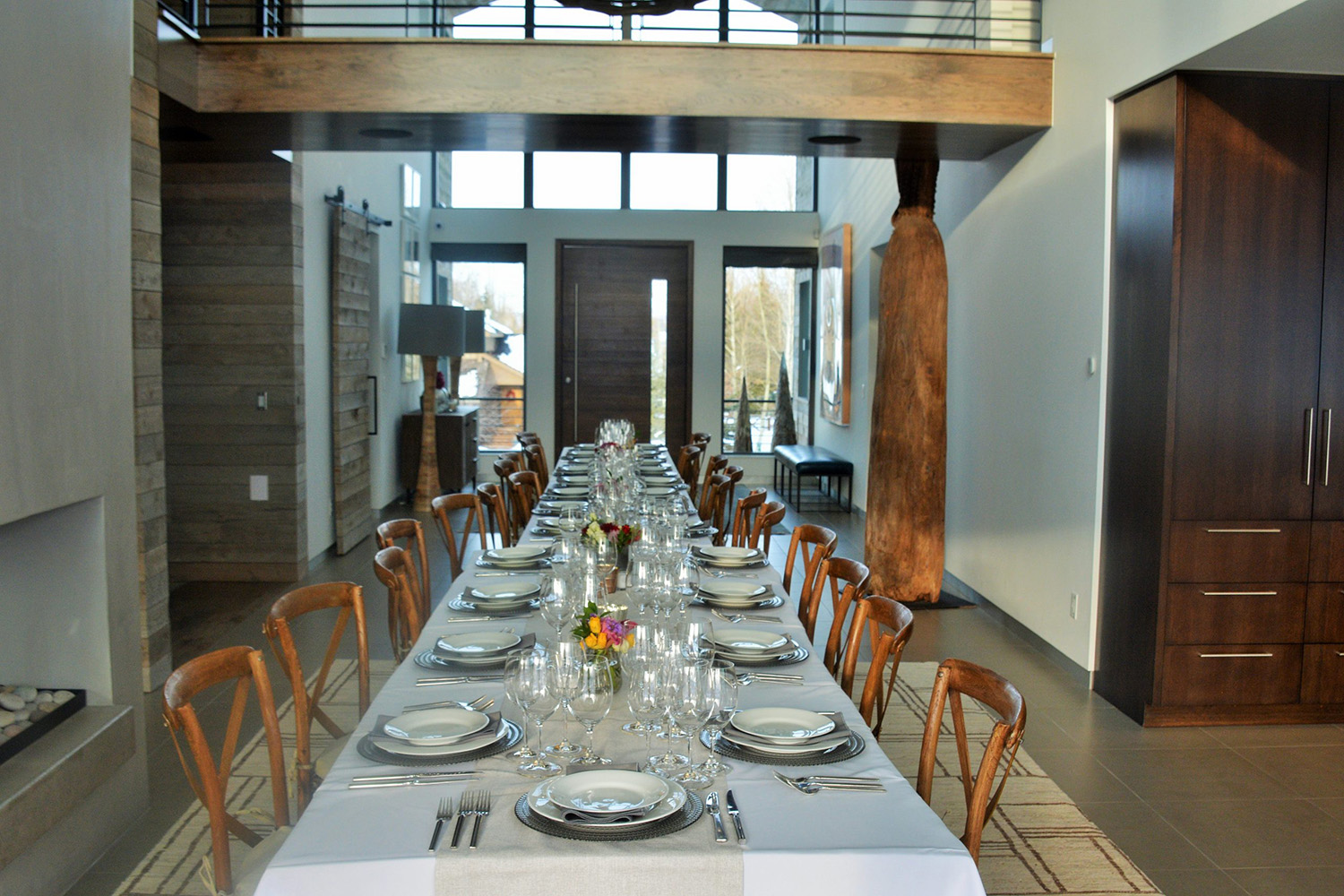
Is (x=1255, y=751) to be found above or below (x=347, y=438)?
below

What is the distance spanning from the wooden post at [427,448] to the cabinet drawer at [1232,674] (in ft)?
21.5

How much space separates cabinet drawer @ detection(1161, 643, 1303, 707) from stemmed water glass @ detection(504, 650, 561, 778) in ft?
10.6

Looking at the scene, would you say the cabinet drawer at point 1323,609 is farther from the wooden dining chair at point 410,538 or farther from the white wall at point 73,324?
the white wall at point 73,324

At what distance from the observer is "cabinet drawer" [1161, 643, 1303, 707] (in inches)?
173

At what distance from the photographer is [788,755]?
208 cm

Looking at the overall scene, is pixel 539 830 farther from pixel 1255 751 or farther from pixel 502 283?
pixel 502 283

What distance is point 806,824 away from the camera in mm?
1808

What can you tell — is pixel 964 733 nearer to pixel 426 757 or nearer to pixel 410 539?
pixel 426 757

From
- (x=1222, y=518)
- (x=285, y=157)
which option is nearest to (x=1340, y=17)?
(x=1222, y=518)

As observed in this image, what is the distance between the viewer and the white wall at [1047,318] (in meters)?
4.74

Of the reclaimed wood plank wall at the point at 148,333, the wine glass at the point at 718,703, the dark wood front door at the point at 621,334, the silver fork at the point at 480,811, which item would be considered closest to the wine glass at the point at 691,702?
the wine glass at the point at 718,703

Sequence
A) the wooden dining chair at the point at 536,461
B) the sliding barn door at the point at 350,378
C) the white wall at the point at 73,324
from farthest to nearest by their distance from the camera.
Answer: the wooden dining chair at the point at 536,461 < the sliding barn door at the point at 350,378 < the white wall at the point at 73,324

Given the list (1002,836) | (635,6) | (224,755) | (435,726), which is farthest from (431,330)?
(435,726)

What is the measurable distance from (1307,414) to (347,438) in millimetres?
5918
